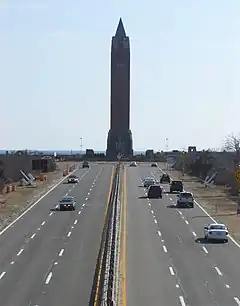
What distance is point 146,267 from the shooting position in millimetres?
37000

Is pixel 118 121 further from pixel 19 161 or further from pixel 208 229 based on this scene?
pixel 208 229

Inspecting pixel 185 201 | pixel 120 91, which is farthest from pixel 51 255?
pixel 120 91

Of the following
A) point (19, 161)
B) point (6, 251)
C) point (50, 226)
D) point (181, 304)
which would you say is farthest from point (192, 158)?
point (181, 304)

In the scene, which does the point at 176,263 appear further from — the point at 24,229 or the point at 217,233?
the point at 24,229

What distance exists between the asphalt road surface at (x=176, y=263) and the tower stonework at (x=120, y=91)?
99.9m

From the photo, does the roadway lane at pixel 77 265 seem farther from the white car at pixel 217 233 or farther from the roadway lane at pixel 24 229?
the white car at pixel 217 233

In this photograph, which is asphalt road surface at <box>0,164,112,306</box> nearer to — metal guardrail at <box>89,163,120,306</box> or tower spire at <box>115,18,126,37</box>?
metal guardrail at <box>89,163,120,306</box>

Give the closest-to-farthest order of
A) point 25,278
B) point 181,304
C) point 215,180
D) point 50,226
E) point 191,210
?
point 181,304 → point 25,278 → point 50,226 → point 191,210 → point 215,180

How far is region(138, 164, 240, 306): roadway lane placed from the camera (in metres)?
30.0

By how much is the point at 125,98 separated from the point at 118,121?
4.60m

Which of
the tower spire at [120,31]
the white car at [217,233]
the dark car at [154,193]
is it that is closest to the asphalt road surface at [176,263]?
the white car at [217,233]

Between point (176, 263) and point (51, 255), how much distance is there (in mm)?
6356

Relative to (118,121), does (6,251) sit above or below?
below

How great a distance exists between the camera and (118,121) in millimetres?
164875
